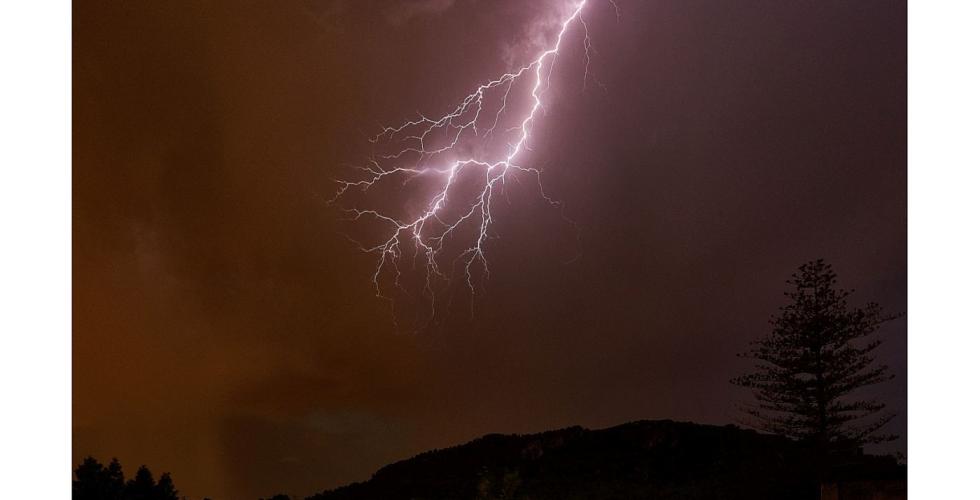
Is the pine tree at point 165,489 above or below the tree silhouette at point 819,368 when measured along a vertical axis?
below

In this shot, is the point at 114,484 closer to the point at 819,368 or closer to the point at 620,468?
the point at 620,468

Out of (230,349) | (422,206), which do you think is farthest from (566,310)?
(230,349)

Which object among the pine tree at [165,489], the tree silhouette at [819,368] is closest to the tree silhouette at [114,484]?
the pine tree at [165,489]

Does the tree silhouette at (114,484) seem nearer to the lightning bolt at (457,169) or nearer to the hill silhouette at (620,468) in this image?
the hill silhouette at (620,468)

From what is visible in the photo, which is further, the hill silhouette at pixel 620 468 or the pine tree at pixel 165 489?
the pine tree at pixel 165 489
